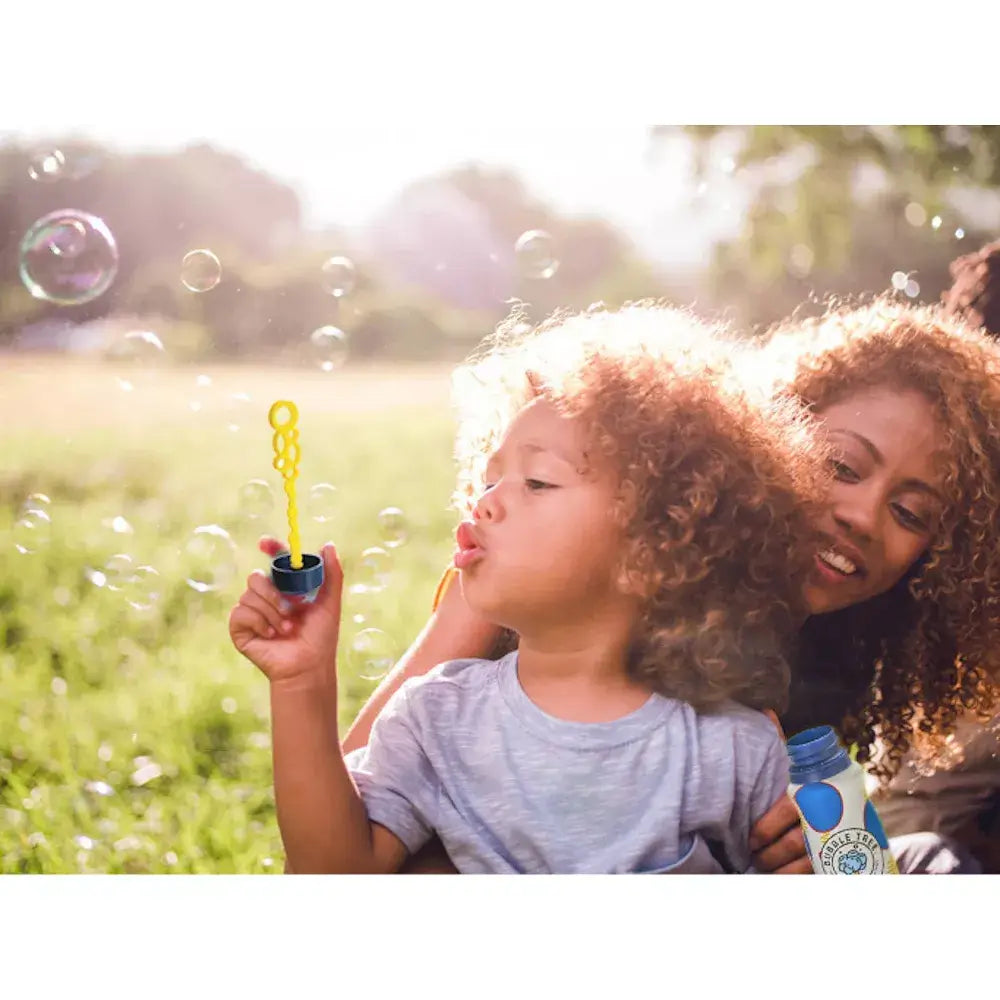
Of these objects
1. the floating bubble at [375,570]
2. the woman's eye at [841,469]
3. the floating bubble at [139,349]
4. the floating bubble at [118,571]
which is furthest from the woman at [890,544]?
the floating bubble at [139,349]

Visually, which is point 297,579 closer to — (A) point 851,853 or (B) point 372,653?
(B) point 372,653

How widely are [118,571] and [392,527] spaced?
478 mm

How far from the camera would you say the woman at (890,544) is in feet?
6.65

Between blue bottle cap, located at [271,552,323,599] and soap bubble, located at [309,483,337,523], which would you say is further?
soap bubble, located at [309,483,337,523]

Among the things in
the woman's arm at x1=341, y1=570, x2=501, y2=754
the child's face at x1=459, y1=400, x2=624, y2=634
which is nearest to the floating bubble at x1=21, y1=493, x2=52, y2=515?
the woman's arm at x1=341, y1=570, x2=501, y2=754

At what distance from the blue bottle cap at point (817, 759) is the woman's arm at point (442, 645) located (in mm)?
524

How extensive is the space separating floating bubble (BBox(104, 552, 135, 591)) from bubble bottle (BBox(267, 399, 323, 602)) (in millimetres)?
300

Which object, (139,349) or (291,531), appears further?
(139,349)

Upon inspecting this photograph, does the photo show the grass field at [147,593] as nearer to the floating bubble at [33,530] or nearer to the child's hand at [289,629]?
the floating bubble at [33,530]

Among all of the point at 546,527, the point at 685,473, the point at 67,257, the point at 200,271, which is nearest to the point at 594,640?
the point at 546,527

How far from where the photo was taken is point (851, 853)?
6.70ft

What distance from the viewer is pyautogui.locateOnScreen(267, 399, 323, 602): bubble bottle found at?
1920 millimetres

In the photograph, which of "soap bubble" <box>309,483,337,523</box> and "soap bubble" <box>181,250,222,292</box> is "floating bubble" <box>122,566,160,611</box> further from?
"soap bubble" <box>181,250,222,292</box>
